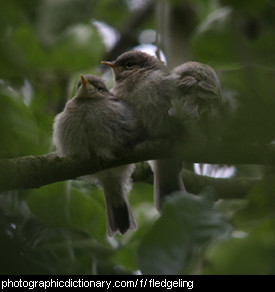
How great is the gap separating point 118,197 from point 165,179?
50 cm

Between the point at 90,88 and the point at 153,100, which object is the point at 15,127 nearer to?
the point at 153,100

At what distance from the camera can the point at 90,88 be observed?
414cm

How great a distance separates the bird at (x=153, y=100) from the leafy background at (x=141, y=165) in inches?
11.5

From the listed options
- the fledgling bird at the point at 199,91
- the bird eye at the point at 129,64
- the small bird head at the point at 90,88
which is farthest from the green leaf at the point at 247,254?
the bird eye at the point at 129,64

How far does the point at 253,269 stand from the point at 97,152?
230 cm

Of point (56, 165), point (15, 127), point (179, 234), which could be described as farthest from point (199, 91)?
point (179, 234)

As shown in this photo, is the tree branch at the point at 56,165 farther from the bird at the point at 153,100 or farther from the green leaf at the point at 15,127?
the bird at the point at 153,100

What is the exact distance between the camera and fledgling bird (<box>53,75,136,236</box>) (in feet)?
12.0

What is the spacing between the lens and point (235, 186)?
385cm

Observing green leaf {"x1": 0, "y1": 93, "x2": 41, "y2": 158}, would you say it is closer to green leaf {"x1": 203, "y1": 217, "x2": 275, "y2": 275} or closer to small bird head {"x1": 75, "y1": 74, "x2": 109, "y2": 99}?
green leaf {"x1": 203, "y1": 217, "x2": 275, "y2": 275}

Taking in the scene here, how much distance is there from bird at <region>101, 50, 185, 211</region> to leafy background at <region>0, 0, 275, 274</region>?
0.29 metres

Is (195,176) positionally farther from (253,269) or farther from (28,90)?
(253,269)

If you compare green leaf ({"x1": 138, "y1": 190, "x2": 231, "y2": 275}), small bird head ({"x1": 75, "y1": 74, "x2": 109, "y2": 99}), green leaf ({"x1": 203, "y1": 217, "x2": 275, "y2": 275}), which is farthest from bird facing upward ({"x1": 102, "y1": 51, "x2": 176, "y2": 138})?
green leaf ({"x1": 203, "y1": 217, "x2": 275, "y2": 275})

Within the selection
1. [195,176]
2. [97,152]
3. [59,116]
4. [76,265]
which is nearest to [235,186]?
[195,176]
